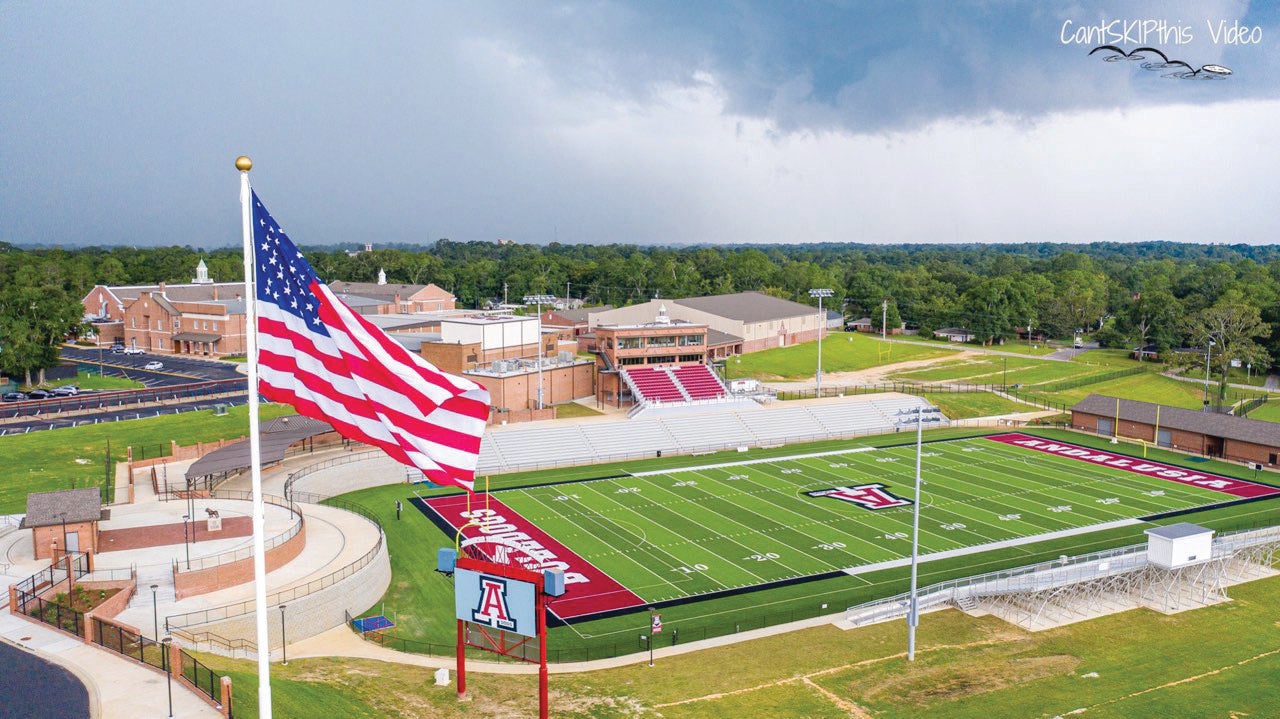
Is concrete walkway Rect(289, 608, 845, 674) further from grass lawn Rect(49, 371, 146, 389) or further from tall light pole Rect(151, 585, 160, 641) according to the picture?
grass lawn Rect(49, 371, 146, 389)

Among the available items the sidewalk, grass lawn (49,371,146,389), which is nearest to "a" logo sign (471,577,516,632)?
the sidewalk

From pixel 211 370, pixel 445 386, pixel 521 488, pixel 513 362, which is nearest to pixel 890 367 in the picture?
pixel 513 362

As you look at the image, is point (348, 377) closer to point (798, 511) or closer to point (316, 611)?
point (316, 611)

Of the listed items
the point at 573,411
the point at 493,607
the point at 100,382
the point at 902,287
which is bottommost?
the point at 573,411

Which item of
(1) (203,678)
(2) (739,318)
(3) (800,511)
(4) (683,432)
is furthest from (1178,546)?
(2) (739,318)

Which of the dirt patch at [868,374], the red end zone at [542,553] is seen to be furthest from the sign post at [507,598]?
the dirt patch at [868,374]

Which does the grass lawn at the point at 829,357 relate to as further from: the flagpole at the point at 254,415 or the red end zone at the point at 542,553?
the flagpole at the point at 254,415
